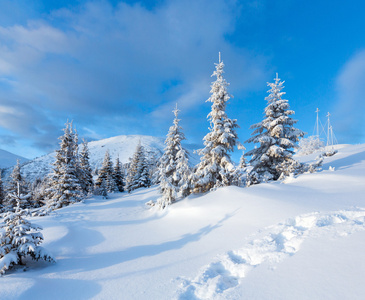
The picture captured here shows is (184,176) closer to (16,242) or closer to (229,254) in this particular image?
(229,254)

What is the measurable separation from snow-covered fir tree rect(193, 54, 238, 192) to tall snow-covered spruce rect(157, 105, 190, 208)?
122 centimetres

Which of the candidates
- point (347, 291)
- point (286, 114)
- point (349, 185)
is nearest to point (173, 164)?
point (286, 114)

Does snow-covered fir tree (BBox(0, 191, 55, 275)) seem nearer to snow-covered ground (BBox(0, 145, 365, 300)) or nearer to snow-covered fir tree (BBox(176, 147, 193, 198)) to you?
snow-covered ground (BBox(0, 145, 365, 300))

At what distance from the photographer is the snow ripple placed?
422cm

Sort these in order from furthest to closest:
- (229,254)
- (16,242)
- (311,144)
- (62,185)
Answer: (311,144) → (62,185) → (16,242) → (229,254)

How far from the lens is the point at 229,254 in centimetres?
554

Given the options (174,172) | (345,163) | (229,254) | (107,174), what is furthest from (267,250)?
(107,174)

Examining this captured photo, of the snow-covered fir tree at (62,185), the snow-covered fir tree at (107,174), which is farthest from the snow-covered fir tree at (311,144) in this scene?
the snow-covered fir tree at (62,185)

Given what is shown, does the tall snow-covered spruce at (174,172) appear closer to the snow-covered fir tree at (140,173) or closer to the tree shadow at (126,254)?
the tree shadow at (126,254)

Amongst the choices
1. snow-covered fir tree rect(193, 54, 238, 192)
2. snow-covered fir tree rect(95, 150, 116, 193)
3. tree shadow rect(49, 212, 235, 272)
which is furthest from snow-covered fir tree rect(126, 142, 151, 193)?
tree shadow rect(49, 212, 235, 272)

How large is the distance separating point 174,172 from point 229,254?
39.8 ft

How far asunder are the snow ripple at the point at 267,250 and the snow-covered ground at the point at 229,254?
3 cm

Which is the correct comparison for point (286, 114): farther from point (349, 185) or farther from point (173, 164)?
point (173, 164)

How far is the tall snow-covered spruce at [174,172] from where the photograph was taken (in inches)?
586
